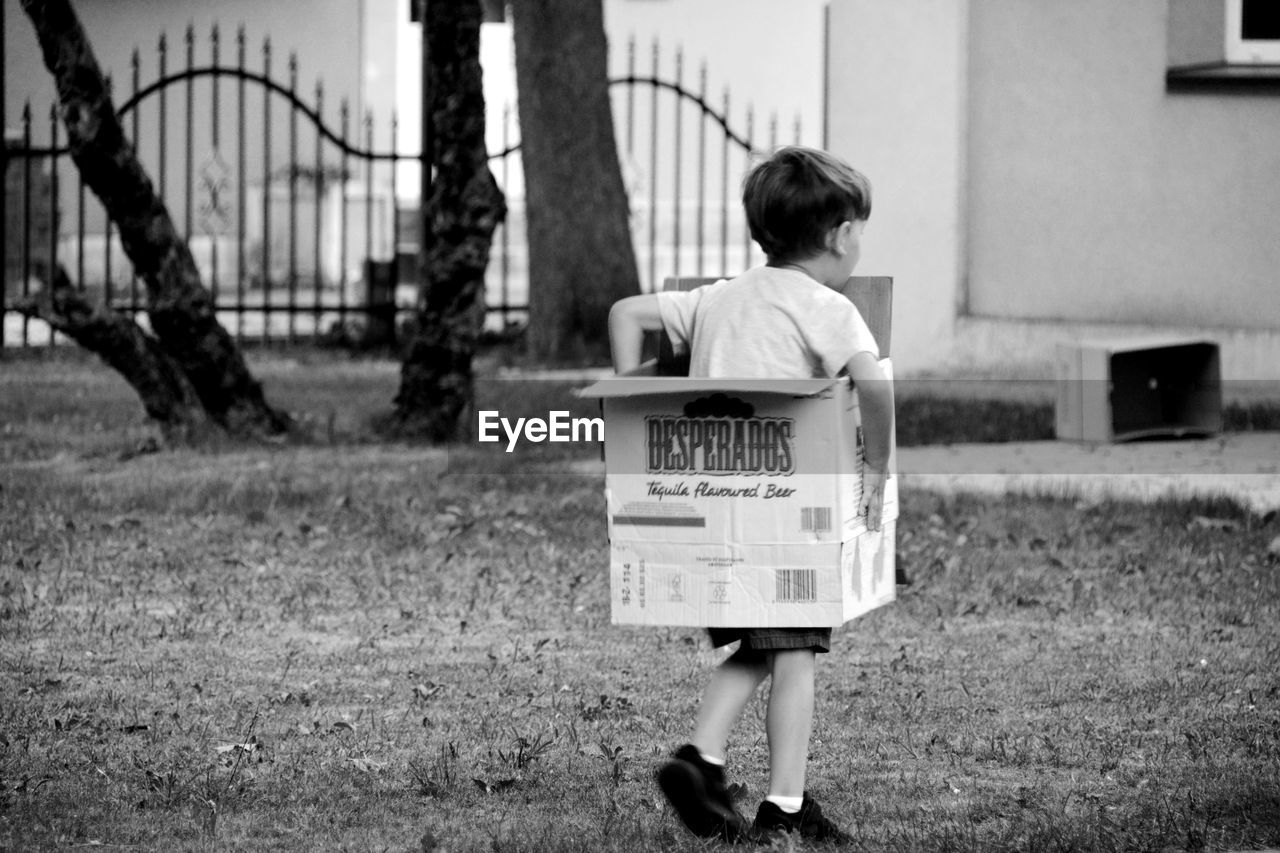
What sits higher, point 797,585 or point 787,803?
point 797,585

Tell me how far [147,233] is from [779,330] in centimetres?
632

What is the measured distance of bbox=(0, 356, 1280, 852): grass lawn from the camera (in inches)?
155

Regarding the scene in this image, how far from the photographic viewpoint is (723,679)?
3.77 meters

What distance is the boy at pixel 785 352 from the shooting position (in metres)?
3.59

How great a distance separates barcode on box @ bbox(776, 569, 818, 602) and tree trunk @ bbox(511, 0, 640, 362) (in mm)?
10182

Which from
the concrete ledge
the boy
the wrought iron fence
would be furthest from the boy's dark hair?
the wrought iron fence

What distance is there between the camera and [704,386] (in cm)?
345

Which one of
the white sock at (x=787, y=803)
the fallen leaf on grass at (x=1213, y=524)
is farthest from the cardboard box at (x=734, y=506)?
the fallen leaf on grass at (x=1213, y=524)

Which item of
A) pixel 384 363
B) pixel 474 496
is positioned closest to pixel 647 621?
pixel 474 496

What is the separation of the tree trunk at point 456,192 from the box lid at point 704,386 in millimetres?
6102

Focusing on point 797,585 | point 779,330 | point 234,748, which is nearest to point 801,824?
point 797,585

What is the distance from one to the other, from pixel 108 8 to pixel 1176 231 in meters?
18.4

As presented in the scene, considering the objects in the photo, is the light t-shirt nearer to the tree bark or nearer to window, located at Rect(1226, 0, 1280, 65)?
the tree bark

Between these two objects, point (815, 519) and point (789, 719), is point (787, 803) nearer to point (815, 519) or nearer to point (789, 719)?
point (789, 719)
